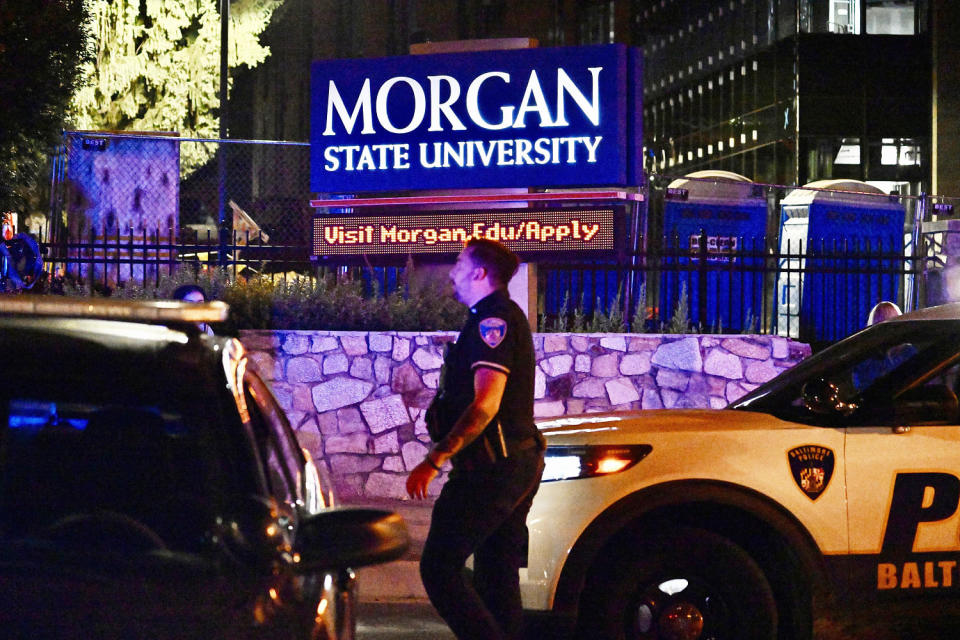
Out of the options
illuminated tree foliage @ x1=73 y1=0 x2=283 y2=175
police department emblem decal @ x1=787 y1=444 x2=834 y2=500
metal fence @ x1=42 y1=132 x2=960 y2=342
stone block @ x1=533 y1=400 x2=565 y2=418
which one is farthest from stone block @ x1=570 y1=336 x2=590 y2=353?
illuminated tree foliage @ x1=73 y1=0 x2=283 y2=175

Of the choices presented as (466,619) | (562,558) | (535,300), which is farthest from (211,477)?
(535,300)

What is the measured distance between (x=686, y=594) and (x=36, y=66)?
27.4 feet

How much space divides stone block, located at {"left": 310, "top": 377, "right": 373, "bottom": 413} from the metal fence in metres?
1.36

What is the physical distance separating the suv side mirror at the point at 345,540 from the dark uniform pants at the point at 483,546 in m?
1.85

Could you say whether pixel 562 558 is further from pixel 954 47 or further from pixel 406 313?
pixel 954 47

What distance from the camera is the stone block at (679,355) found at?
424 inches

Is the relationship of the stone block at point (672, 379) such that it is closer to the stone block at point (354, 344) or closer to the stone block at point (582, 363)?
the stone block at point (582, 363)

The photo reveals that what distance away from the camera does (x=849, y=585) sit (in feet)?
17.2

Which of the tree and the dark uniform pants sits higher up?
the tree

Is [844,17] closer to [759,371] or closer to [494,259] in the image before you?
[759,371]

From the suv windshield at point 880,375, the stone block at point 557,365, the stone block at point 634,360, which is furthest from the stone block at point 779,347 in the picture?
the suv windshield at point 880,375

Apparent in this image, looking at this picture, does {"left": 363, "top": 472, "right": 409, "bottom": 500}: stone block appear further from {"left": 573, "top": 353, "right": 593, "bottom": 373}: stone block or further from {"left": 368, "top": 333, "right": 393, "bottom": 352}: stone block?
{"left": 573, "top": 353, "right": 593, "bottom": 373}: stone block

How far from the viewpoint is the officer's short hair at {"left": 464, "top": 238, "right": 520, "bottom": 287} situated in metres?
5.03

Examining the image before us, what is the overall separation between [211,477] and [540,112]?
31.1 feet
